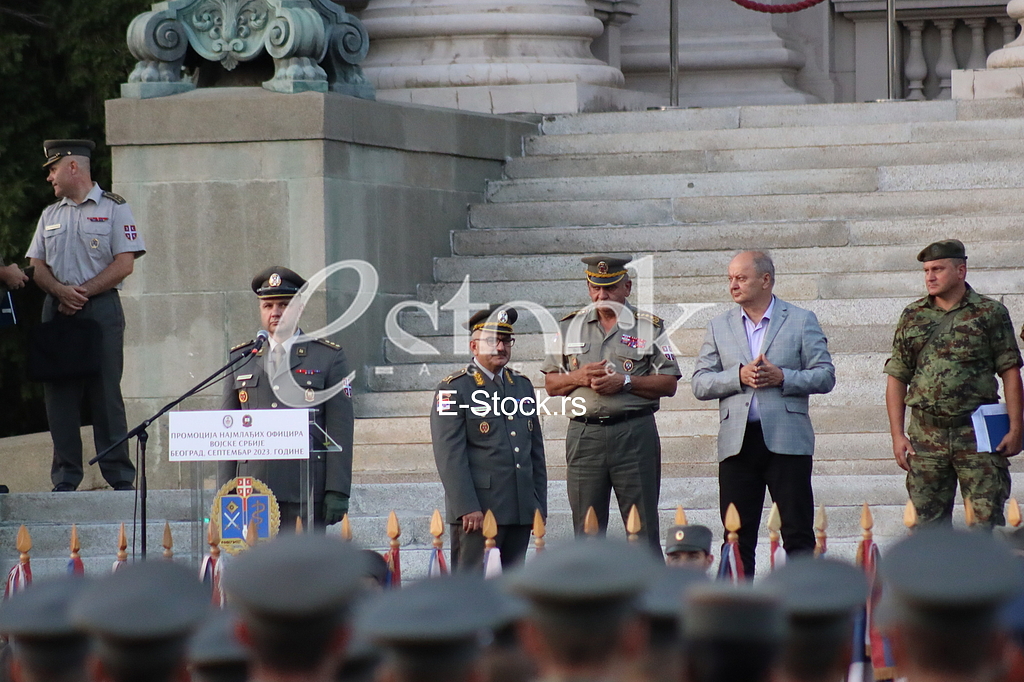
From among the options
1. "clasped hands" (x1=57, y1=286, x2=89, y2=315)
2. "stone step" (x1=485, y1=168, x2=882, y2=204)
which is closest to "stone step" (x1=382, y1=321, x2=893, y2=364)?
"stone step" (x1=485, y1=168, x2=882, y2=204)

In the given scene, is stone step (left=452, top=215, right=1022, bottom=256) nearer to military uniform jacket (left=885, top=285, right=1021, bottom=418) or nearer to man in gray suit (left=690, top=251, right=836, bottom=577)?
military uniform jacket (left=885, top=285, right=1021, bottom=418)

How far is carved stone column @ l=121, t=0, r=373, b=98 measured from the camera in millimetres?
10977

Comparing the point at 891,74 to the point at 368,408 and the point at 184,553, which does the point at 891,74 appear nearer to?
the point at 368,408

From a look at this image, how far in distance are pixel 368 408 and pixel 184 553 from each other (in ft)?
7.92

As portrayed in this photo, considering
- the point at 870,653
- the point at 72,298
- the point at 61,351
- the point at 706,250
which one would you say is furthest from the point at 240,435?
the point at 706,250

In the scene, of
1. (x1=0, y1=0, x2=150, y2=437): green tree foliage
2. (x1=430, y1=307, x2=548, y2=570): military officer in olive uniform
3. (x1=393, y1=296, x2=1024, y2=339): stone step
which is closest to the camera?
(x1=430, y1=307, x2=548, y2=570): military officer in olive uniform

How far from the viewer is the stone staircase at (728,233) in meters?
9.68

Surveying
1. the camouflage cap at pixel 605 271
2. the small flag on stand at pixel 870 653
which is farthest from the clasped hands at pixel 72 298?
the small flag on stand at pixel 870 653

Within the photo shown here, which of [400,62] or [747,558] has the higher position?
[400,62]

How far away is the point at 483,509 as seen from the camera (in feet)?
24.5

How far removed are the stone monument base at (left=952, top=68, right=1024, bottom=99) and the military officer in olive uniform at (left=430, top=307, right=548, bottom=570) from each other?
19.8ft

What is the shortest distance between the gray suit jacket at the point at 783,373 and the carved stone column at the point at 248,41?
417cm

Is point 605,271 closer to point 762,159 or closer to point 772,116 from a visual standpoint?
point 762,159

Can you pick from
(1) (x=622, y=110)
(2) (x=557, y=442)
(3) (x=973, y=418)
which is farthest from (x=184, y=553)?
(1) (x=622, y=110)
